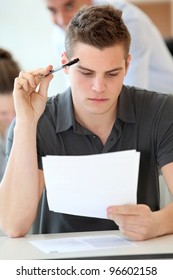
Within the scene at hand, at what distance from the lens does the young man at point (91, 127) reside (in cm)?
181

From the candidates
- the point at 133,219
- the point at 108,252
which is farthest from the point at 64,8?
the point at 108,252

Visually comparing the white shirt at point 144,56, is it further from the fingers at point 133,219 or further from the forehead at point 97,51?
the fingers at point 133,219

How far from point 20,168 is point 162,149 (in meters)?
0.47

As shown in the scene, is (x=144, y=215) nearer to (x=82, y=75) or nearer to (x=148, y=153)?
(x=148, y=153)

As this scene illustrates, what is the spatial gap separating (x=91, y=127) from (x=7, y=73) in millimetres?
953

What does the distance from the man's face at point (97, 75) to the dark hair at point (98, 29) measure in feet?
0.07

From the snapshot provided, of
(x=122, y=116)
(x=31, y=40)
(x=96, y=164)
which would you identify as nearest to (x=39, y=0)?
(x=31, y=40)

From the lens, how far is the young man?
71.1 inches

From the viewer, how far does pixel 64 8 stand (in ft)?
9.32

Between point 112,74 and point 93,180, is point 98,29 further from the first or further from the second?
point 93,180

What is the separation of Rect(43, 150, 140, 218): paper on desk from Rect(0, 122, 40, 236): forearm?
0.39ft

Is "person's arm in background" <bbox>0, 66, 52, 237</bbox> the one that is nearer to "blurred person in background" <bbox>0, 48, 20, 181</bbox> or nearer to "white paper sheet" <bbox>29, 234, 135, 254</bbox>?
"white paper sheet" <bbox>29, 234, 135, 254</bbox>

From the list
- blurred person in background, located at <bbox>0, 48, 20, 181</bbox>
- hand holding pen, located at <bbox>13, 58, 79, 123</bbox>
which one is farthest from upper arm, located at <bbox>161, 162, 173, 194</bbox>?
blurred person in background, located at <bbox>0, 48, 20, 181</bbox>
